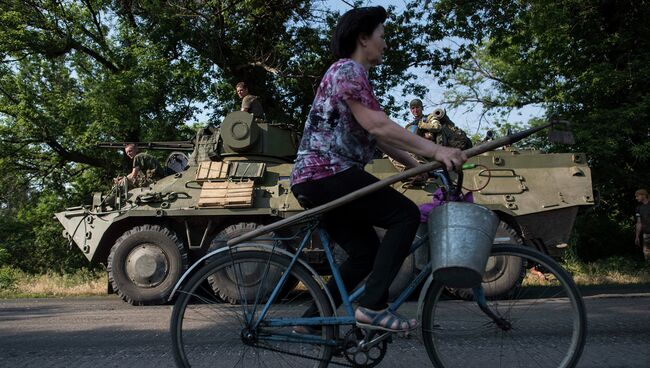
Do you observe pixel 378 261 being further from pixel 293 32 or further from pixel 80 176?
pixel 80 176

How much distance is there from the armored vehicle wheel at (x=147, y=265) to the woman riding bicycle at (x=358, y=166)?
22.3 feet

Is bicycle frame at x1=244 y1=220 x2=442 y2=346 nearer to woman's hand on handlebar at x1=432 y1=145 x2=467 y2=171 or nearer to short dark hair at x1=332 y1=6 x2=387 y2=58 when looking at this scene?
woman's hand on handlebar at x1=432 y1=145 x2=467 y2=171

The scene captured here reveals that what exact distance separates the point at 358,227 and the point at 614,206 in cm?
1581

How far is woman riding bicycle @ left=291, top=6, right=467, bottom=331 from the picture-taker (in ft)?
10.5

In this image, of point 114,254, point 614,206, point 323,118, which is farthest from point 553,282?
point 614,206

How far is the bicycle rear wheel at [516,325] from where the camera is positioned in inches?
129

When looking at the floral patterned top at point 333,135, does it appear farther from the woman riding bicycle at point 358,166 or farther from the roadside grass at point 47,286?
the roadside grass at point 47,286

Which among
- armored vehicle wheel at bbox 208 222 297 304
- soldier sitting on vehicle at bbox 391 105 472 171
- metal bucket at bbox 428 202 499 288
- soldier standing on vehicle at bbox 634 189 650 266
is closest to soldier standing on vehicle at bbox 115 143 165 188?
soldier sitting on vehicle at bbox 391 105 472 171

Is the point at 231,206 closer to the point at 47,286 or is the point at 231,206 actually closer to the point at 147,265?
the point at 147,265

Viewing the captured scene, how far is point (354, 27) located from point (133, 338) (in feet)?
11.5

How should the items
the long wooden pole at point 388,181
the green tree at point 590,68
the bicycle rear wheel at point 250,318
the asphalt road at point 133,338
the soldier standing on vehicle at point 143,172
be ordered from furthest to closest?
the green tree at point 590,68
the soldier standing on vehicle at point 143,172
the asphalt road at point 133,338
the bicycle rear wheel at point 250,318
the long wooden pole at point 388,181

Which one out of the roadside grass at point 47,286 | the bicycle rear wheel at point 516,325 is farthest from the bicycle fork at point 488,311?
the roadside grass at point 47,286

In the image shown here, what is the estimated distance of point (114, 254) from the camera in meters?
9.96

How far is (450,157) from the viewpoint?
3088mm
